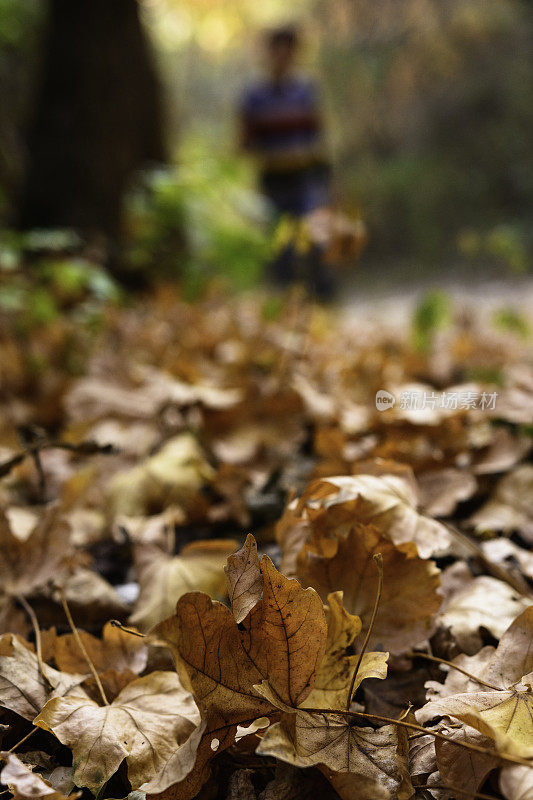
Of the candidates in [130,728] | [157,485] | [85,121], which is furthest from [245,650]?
[85,121]

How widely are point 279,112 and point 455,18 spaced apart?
9897 millimetres

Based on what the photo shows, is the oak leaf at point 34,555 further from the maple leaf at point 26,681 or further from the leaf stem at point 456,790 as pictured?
the leaf stem at point 456,790

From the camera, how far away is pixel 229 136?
13.6 m

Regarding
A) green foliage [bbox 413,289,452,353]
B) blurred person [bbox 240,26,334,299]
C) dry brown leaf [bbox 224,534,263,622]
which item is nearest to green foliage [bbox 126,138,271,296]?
green foliage [bbox 413,289,452,353]

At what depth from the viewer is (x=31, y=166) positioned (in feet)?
11.6

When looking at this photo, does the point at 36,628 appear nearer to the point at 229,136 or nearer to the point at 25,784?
the point at 25,784

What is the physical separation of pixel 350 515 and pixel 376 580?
9 centimetres

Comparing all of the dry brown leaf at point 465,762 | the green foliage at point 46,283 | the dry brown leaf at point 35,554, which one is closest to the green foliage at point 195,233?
the green foliage at point 46,283

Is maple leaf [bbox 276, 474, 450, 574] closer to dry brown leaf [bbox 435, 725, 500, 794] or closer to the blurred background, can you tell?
dry brown leaf [bbox 435, 725, 500, 794]

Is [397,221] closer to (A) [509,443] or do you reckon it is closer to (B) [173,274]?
(B) [173,274]

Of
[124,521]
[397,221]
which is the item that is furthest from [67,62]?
[397,221]

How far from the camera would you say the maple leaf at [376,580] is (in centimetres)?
70

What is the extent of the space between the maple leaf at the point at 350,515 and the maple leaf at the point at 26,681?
0.28 meters

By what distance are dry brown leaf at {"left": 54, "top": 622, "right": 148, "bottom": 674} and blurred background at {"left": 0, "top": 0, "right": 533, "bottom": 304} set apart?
1136mm
